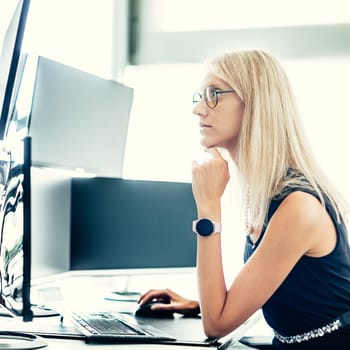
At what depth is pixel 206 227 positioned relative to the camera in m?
1.40

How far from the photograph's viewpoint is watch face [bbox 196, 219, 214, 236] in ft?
4.57

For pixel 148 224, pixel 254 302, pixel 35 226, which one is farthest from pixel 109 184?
pixel 254 302

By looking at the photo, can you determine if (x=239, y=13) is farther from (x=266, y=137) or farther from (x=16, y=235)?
(x=16, y=235)

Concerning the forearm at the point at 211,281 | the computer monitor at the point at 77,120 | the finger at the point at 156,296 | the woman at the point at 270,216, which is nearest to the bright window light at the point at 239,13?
the computer monitor at the point at 77,120

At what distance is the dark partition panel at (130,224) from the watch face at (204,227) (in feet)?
2.21

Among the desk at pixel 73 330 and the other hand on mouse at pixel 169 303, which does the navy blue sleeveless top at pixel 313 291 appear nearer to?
the desk at pixel 73 330

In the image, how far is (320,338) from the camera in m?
1.34

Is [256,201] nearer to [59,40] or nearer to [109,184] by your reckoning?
[109,184]

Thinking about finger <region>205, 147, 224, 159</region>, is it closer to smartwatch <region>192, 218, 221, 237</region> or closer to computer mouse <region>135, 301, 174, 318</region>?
smartwatch <region>192, 218, 221, 237</region>

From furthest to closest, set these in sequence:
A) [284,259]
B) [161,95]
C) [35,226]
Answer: [161,95] < [35,226] < [284,259]

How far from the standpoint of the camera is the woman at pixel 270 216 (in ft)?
4.32

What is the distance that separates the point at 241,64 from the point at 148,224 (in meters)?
0.75

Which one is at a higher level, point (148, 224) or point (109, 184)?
point (109, 184)

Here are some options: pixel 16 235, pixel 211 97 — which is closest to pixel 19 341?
pixel 16 235
